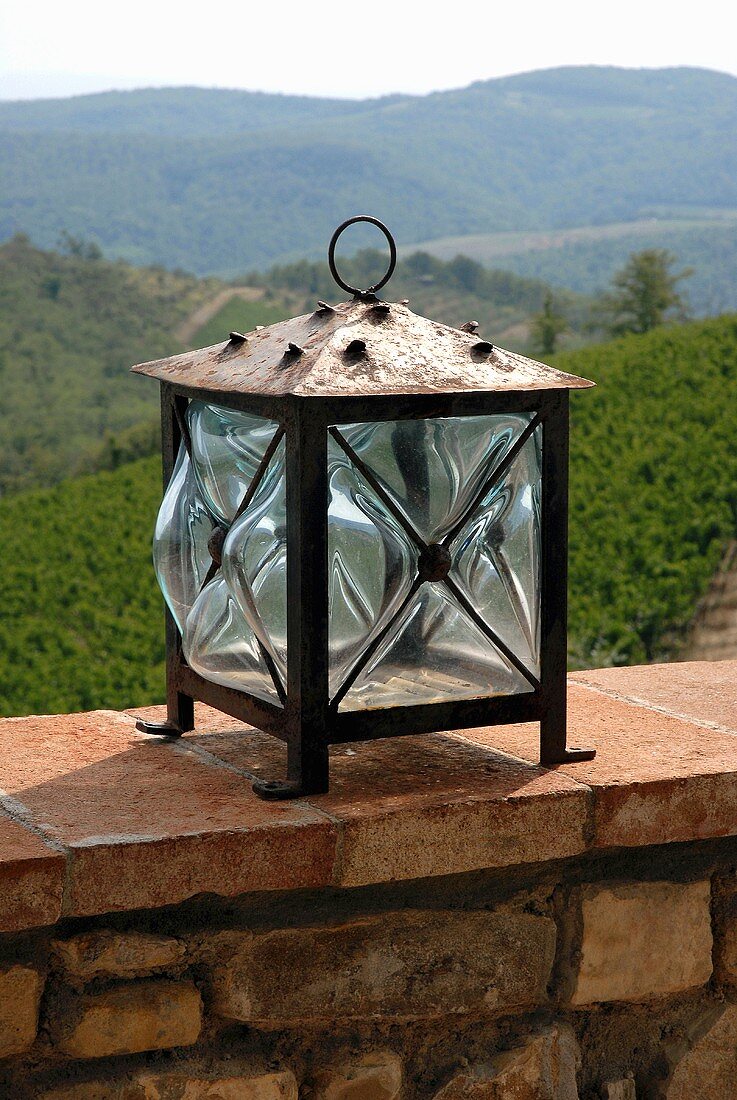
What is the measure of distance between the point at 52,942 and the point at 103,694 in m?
8.31

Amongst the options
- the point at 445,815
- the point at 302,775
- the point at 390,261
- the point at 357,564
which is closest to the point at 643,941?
the point at 445,815

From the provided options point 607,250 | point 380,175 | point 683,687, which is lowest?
point 683,687

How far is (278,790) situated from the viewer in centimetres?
148

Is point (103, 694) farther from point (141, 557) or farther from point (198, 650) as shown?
point (198, 650)

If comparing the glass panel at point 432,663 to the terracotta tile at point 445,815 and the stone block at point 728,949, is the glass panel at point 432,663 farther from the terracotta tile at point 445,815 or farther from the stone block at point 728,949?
the stone block at point 728,949

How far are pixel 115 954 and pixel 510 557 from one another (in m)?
0.65

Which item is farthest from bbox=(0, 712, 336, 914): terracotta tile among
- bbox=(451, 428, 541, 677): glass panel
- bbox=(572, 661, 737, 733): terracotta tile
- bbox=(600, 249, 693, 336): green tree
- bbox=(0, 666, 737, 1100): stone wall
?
bbox=(600, 249, 693, 336): green tree

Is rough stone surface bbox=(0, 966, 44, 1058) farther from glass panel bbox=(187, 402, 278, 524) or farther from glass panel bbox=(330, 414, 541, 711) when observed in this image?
glass panel bbox=(187, 402, 278, 524)

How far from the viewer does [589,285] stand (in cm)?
10506

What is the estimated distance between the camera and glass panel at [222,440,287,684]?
1.50 metres

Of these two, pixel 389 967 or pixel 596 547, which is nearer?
pixel 389 967

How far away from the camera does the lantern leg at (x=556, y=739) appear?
1608 millimetres

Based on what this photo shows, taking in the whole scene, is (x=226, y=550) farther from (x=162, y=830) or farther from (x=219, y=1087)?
(x=219, y=1087)

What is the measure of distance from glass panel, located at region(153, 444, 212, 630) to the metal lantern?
37 millimetres
